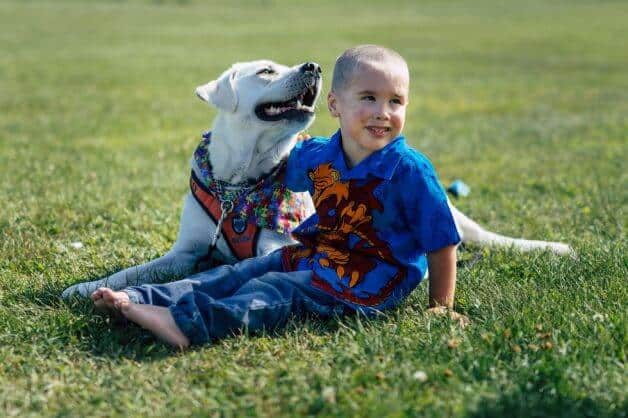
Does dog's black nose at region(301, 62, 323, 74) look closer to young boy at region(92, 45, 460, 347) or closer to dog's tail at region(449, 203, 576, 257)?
young boy at region(92, 45, 460, 347)

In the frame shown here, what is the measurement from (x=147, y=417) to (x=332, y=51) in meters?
19.6

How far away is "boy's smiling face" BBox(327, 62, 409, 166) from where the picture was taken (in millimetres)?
3766

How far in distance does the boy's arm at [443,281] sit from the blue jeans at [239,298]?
47 centimetres

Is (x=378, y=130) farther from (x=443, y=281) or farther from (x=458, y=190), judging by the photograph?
(x=458, y=190)

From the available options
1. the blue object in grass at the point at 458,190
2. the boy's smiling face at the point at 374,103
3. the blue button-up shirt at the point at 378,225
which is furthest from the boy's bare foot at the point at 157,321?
the blue object in grass at the point at 458,190

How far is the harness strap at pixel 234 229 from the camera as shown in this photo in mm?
4531

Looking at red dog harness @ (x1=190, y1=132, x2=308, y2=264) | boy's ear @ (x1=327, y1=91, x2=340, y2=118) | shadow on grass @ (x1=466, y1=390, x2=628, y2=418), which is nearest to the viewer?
shadow on grass @ (x1=466, y1=390, x2=628, y2=418)

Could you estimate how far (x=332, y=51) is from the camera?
2181 centimetres

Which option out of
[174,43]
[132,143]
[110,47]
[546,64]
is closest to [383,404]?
[132,143]

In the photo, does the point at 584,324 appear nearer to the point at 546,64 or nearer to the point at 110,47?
the point at 546,64

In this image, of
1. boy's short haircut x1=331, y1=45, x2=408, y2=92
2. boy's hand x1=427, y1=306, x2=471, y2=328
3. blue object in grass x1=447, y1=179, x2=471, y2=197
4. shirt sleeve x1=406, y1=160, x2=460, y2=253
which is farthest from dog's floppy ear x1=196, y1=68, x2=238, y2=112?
blue object in grass x1=447, y1=179, x2=471, y2=197

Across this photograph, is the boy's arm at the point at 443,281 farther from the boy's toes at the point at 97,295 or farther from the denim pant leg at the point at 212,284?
the boy's toes at the point at 97,295

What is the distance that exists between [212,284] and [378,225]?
921 millimetres

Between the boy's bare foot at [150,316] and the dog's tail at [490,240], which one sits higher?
the boy's bare foot at [150,316]
